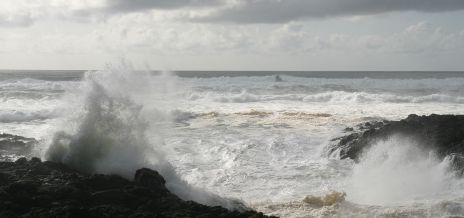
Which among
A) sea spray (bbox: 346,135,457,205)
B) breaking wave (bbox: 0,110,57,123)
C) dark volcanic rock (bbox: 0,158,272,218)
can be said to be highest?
dark volcanic rock (bbox: 0,158,272,218)

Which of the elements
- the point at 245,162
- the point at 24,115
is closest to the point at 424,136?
the point at 245,162

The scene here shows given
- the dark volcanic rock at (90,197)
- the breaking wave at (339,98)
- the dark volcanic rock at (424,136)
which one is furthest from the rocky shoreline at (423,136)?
the breaking wave at (339,98)

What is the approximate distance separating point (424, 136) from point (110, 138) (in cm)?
806

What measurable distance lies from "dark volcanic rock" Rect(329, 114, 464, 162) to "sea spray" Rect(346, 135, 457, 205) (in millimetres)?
260

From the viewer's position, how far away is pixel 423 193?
33.8 ft

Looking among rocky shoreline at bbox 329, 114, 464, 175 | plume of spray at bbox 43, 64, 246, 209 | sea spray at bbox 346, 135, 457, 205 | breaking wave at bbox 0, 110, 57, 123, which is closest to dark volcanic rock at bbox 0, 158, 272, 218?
plume of spray at bbox 43, 64, 246, 209

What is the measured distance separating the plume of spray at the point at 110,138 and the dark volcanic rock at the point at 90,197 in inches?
41.2

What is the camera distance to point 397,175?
37.8 feet

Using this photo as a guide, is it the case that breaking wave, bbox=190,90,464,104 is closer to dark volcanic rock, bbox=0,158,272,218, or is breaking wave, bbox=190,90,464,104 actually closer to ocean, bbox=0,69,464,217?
ocean, bbox=0,69,464,217

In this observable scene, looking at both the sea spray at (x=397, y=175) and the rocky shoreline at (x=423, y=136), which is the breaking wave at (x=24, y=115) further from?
the sea spray at (x=397, y=175)

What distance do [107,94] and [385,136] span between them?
7.55 meters

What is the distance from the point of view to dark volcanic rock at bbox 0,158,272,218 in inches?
270

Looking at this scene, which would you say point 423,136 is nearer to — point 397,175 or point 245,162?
point 397,175

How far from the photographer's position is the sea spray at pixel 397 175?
33.5 ft
